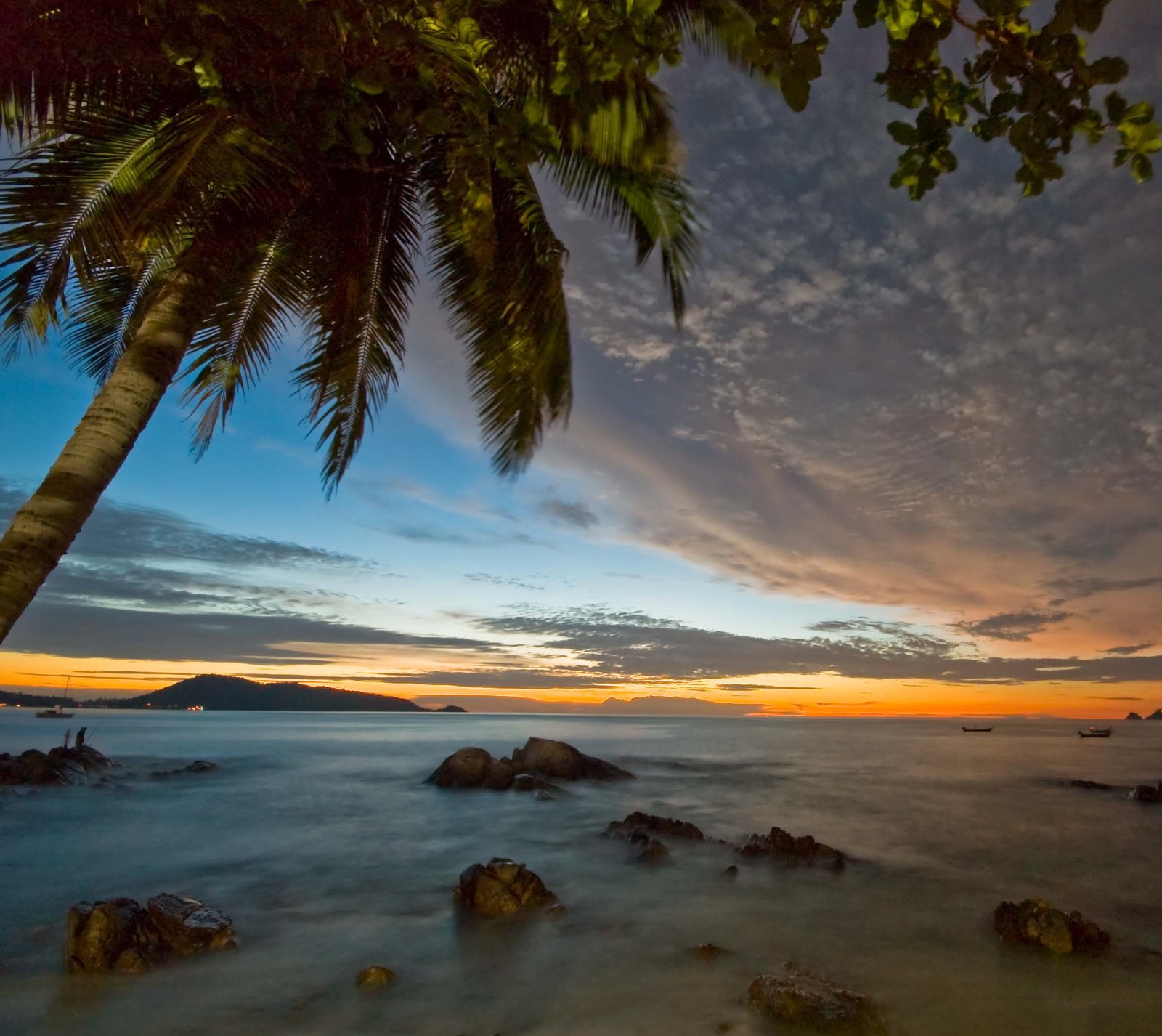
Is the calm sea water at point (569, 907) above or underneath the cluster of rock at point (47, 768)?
above

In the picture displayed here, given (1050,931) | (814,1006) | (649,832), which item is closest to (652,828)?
(649,832)

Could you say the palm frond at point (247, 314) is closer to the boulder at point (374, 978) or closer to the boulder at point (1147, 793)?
the boulder at point (374, 978)

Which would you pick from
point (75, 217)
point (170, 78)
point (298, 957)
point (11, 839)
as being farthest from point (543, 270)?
point (11, 839)

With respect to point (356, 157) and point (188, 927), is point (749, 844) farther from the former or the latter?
point (356, 157)

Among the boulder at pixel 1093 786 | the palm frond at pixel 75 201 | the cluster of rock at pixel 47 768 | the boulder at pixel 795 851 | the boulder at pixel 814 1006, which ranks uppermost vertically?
the palm frond at pixel 75 201

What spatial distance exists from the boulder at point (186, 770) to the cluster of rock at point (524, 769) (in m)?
11.1

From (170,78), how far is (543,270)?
4.23m

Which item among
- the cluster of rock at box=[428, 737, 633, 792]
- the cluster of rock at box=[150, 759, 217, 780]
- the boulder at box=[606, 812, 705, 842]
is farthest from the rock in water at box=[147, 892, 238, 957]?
the cluster of rock at box=[150, 759, 217, 780]

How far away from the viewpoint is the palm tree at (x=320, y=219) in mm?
4188

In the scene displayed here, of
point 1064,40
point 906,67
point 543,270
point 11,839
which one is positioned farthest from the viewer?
point 11,839

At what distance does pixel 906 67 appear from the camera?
2.12 metres

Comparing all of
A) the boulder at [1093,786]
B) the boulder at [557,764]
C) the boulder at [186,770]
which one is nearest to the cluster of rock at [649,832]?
the boulder at [557,764]

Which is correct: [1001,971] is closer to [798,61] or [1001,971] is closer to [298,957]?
[298,957]

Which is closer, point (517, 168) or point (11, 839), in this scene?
point (517, 168)
